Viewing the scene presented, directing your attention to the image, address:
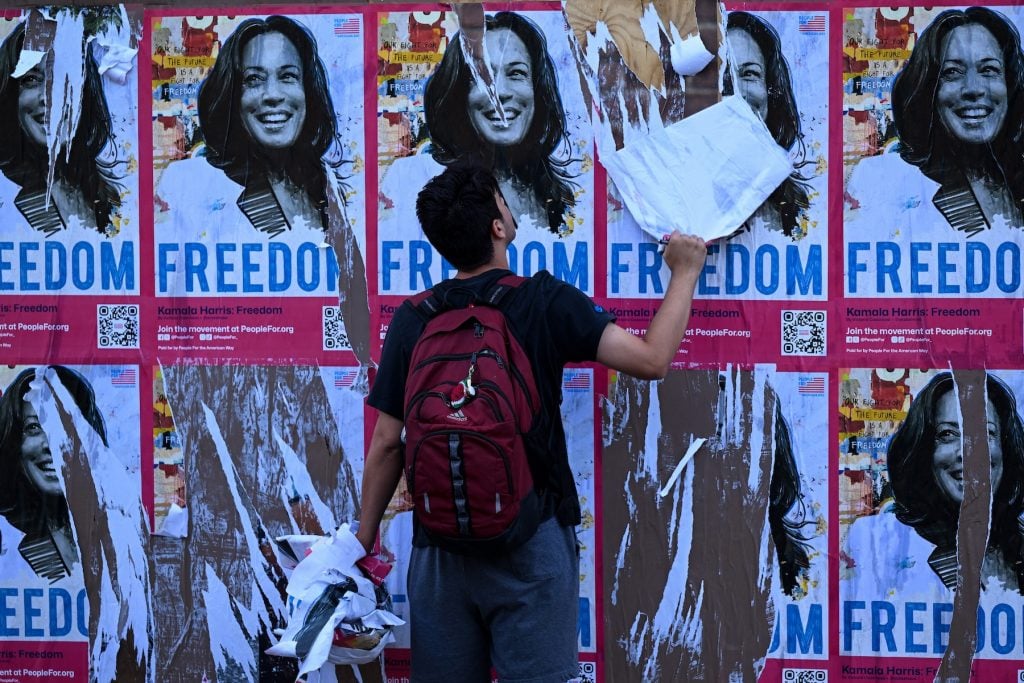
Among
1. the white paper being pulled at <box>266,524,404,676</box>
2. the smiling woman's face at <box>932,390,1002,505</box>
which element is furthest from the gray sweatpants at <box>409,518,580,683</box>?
the smiling woman's face at <box>932,390,1002,505</box>

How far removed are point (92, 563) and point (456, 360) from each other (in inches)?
61.3

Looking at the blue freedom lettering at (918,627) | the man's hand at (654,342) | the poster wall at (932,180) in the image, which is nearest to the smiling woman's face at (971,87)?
the poster wall at (932,180)

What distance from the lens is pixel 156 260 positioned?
10.0ft

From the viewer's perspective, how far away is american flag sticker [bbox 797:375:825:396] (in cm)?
Result: 291

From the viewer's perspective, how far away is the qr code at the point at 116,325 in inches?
121

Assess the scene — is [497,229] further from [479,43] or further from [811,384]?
[811,384]

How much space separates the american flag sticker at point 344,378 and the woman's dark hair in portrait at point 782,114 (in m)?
1.35

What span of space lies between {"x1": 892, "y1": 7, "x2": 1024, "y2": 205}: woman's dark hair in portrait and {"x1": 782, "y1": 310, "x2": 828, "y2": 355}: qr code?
53 centimetres

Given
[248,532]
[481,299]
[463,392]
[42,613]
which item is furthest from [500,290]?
[42,613]

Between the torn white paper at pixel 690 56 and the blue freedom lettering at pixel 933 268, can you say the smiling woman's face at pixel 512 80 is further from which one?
the blue freedom lettering at pixel 933 268

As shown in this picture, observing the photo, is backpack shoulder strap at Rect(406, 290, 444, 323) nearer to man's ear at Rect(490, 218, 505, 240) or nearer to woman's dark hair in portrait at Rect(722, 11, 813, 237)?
man's ear at Rect(490, 218, 505, 240)

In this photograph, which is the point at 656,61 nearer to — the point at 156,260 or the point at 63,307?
the point at 156,260

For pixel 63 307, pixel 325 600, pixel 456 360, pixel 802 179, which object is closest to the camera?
pixel 456 360

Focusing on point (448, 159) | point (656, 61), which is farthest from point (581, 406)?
point (656, 61)
